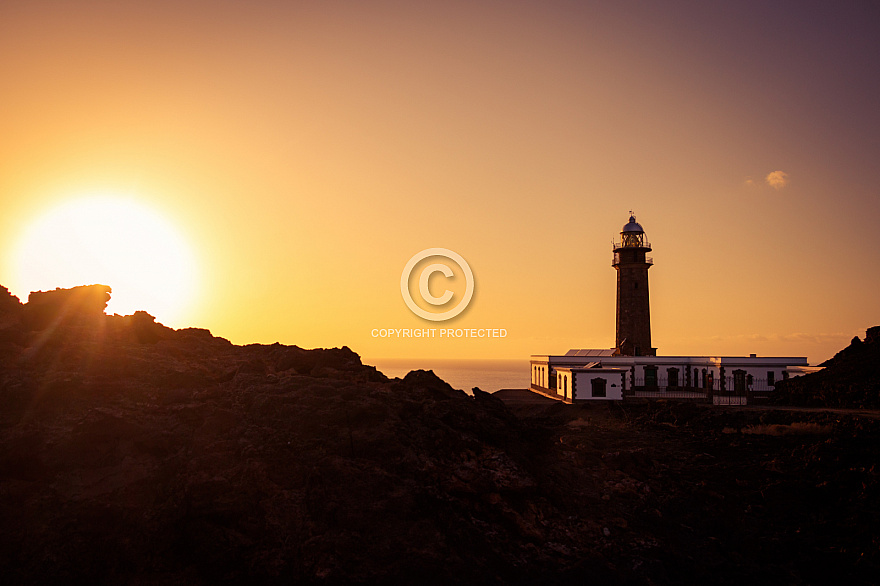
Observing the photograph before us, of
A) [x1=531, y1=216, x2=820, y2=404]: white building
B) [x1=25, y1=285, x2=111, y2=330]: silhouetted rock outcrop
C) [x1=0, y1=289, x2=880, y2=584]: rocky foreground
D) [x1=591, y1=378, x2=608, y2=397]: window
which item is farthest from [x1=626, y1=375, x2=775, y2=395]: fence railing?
[x1=25, y1=285, x2=111, y2=330]: silhouetted rock outcrop

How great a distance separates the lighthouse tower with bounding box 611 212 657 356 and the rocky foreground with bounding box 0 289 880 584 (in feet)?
99.9

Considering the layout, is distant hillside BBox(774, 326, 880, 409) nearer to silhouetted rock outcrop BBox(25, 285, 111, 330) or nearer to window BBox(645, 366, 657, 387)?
window BBox(645, 366, 657, 387)

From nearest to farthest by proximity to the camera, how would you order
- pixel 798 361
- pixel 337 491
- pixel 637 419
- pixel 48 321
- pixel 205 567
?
1. pixel 205 567
2. pixel 337 491
3. pixel 48 321
4. pixel 637 419
5. pixel 798 361

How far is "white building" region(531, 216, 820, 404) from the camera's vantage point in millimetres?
42938

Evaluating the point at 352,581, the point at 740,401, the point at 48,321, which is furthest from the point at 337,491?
the point at 740,401

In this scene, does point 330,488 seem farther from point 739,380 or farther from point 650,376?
point 739,380

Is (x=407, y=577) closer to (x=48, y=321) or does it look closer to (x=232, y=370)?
(x=232, y=370)

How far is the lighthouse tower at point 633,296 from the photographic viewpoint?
53.7 metres

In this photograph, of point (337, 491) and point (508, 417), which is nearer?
point (337, 491)

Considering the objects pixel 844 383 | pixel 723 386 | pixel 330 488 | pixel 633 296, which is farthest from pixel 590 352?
pixel 330 488

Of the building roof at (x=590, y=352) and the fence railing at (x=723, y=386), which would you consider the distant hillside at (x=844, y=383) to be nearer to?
the fence railing at (x=723, y=386)

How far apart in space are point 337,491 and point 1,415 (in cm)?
876

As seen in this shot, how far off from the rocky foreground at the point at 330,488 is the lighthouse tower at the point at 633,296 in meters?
30.4

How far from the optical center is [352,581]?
13.5 metres
